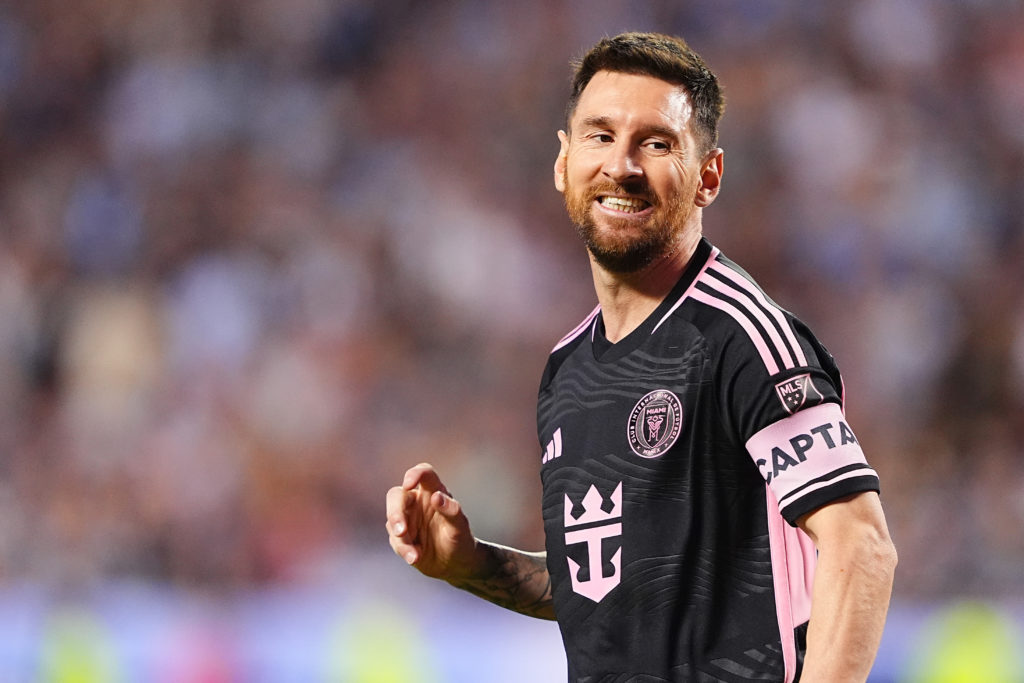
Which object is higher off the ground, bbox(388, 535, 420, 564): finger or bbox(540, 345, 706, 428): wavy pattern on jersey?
bbox(540, 345, 706, 428): wavy pattern on jersey

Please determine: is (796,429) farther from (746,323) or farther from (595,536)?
(595,536)

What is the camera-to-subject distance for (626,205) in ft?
Result: 8.55

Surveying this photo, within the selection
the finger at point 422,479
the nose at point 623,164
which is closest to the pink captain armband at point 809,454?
the nose at point 623,164

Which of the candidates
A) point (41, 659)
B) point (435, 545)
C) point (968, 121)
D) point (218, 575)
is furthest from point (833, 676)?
point (968, 121)

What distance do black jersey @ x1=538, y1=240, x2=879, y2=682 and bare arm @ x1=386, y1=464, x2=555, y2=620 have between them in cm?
38

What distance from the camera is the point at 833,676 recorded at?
6.77ft

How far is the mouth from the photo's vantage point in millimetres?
2598

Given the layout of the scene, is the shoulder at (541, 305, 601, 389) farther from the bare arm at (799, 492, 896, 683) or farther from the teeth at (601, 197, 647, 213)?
the bare arm at (799, 492, 896, 683)

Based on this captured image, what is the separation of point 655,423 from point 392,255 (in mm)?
6416

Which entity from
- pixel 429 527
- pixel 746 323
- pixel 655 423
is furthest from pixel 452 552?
pixel 746 323

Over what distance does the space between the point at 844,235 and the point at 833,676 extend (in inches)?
251

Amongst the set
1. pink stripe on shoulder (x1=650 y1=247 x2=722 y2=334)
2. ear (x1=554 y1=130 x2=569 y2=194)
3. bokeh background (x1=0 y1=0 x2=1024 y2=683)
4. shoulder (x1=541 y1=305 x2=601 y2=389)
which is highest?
bokeh background (x1=0 y1=0 x2=1024 y2=683)

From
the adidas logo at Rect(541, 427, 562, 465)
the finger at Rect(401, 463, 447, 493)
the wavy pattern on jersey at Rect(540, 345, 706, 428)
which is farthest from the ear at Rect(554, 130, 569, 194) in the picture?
the finger at Rect(401, 463, 447, 493)

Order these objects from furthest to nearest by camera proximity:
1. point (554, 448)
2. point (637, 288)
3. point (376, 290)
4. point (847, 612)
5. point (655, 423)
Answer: point (376, 290)
point (554, 448)
point (637, 288)
point (655, 423)
point (847, 612)
